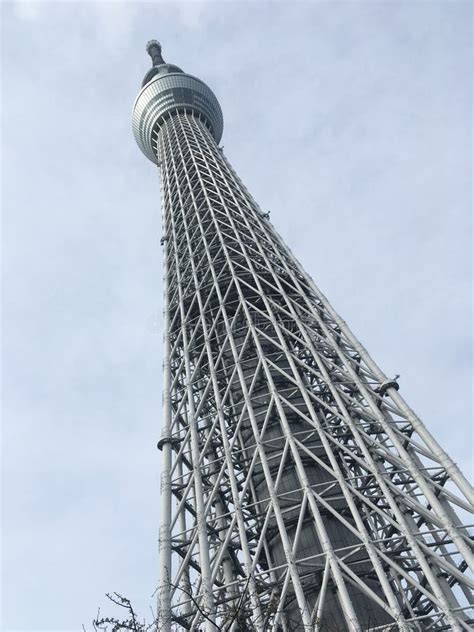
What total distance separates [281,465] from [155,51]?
9020cm

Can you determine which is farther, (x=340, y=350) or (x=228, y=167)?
(x=228, y=167)

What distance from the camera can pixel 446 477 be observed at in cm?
2319

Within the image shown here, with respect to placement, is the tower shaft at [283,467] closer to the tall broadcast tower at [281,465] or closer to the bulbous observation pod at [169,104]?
the tall broadcast tower at [281,465]

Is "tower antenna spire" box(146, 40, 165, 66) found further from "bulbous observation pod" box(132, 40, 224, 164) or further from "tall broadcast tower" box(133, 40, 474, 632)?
"tall broadcast tower" box(133, 40, 474, 632)

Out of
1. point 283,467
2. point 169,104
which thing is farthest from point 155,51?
point 283,467

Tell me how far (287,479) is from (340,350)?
7.68 meters

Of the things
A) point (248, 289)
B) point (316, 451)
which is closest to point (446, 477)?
point (316, 451)

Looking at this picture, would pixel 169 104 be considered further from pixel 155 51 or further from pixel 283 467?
pixel 283 467

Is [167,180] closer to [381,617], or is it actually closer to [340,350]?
[340,350]

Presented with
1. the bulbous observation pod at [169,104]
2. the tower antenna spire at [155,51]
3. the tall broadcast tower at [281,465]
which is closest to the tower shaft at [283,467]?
the tall broadcast tower at [281,465]

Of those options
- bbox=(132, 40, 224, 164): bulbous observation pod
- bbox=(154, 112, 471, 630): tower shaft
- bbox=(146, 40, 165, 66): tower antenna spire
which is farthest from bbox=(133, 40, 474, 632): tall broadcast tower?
bbox=(146, 40, 165, 66): tower antenna spire

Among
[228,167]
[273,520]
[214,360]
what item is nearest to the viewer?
[273,520]

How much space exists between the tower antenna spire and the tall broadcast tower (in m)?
56.5

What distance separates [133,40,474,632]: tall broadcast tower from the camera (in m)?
20.4
